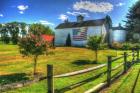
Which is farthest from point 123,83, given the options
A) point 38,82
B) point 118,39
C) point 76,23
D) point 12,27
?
point 12,27

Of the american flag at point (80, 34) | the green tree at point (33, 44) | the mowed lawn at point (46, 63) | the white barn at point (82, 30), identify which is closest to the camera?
the green tree at point (33, 44)

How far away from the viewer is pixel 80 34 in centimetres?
5988

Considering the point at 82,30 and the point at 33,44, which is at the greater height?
the point at 82,30

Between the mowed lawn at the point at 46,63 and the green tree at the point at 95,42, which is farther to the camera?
the green tree at the point at 95,42

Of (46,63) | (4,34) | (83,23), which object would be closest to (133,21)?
(83,23)

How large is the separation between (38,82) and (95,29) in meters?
44.9

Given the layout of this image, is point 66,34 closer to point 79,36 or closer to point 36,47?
point 79,36

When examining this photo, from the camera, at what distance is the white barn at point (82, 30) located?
190ft

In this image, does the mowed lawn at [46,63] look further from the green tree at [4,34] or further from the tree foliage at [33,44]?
the green tree at [4,34]

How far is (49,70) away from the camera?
287 inches

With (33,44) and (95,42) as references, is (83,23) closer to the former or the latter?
(95,42)

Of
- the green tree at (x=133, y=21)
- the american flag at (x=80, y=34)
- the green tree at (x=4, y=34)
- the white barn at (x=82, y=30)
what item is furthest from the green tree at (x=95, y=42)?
the green tree at (x=4, y=34)

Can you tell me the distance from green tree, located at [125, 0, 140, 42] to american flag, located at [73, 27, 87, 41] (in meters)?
19.4

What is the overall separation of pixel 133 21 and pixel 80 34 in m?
27.4
